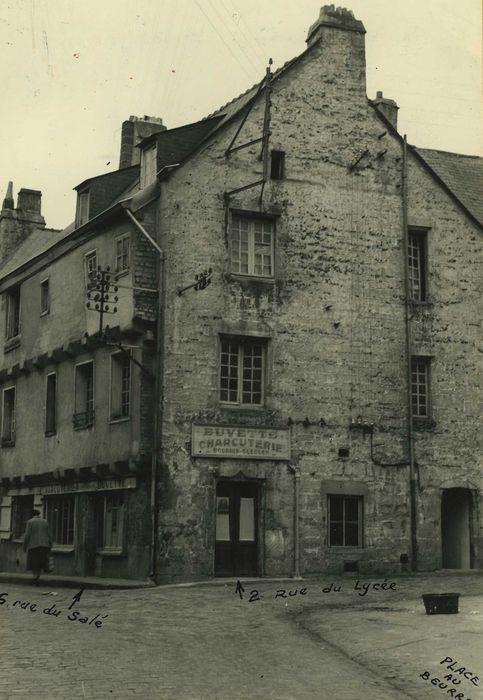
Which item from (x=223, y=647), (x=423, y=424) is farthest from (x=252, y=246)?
(x=223, y=647)

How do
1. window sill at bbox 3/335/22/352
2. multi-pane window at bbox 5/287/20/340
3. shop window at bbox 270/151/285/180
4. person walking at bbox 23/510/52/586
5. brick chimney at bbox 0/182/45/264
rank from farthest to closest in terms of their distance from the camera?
brick chimney at bbox 0/182/45/264 < multi-pane window at bbox 5/287/20/340 < window sill at bbox 3/335/22/352 < shop window at bbox 270/151/285/180 < person walking at bbox 23/510/52/586

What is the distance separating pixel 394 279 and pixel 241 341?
4.28 metres

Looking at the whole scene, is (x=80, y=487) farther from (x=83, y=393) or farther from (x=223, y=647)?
(x=223, y=647)

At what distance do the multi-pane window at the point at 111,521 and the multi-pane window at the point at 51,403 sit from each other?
3.64 metres

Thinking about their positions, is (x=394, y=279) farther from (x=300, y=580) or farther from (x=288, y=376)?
(x=300, y=580)

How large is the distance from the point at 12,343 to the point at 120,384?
7.33 meters

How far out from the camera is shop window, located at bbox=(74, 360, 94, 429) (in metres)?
26.3

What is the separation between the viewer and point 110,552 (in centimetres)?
2442

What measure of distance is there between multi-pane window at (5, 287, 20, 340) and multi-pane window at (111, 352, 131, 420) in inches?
291

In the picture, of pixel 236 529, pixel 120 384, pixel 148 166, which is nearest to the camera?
pixel 236 529

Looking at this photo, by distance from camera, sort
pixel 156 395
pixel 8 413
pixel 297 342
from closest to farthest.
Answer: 1. pixel 156 395
2. pixel 297 342
3. pixel 8 413

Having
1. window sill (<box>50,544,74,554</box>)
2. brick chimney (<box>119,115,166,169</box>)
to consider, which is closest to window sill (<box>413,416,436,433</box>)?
window sill (<box>50,544,74,554</box>)

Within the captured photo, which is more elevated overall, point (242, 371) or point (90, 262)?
point (90, 262)

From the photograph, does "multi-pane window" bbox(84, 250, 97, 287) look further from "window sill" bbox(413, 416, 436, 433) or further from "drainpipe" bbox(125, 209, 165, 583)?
"window sill" bbox(413, 416, 436, 433)
